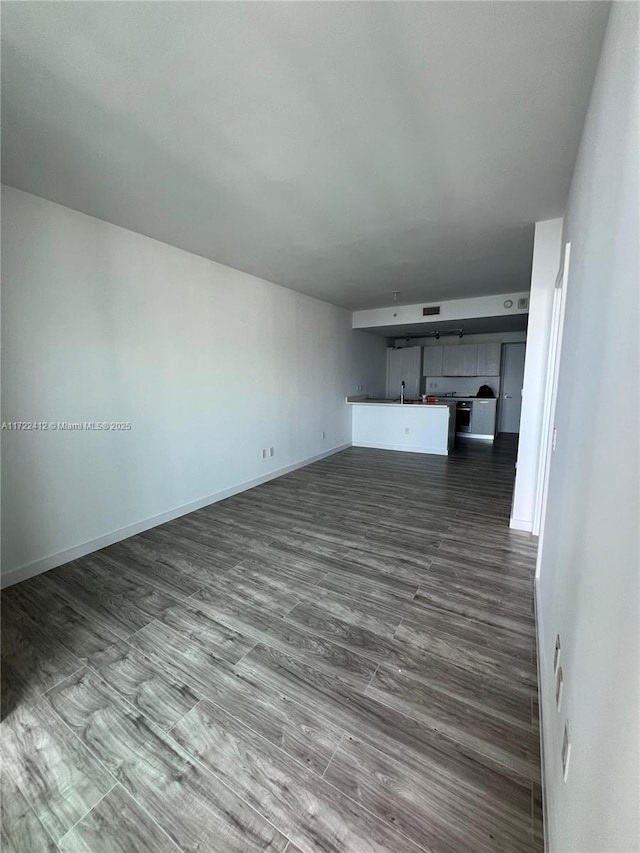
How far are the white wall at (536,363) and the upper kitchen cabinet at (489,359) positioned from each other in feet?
17.3

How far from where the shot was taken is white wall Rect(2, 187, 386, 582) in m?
2.35

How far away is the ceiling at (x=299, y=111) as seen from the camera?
1.19 m

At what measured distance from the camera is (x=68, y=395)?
259cm

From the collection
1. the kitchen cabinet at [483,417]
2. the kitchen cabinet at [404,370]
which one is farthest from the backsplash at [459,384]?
the kitchen cabinet at [483,417]

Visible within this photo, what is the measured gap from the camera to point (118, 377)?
289 cm

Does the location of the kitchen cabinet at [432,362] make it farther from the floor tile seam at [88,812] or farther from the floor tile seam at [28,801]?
the floor tile seam at [28,801]

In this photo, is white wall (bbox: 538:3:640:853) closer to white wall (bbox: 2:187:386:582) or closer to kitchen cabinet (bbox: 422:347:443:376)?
white wall (bbox: 2:187:386:582)

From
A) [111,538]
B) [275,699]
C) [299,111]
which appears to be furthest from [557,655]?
[111,538]

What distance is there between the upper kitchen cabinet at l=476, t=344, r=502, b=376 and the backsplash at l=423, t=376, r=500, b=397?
0.15 m

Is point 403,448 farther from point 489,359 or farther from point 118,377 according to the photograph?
point 118,377

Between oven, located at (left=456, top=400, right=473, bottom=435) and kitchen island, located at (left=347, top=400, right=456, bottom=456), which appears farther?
oven, located at (left=456, top=400, right=473, bottom=435)

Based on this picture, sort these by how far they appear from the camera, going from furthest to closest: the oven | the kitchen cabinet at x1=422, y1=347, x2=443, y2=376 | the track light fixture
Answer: the kitchen cabinet at x1=422, y1=347, x2=443, y2=376 < the oven < the track light fixture

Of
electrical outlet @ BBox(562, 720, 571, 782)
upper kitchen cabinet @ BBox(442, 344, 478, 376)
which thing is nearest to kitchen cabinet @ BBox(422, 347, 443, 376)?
upper kitchen cabinet @ BBox(442, 344, 478, 376)

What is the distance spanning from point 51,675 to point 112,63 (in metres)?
2.66
